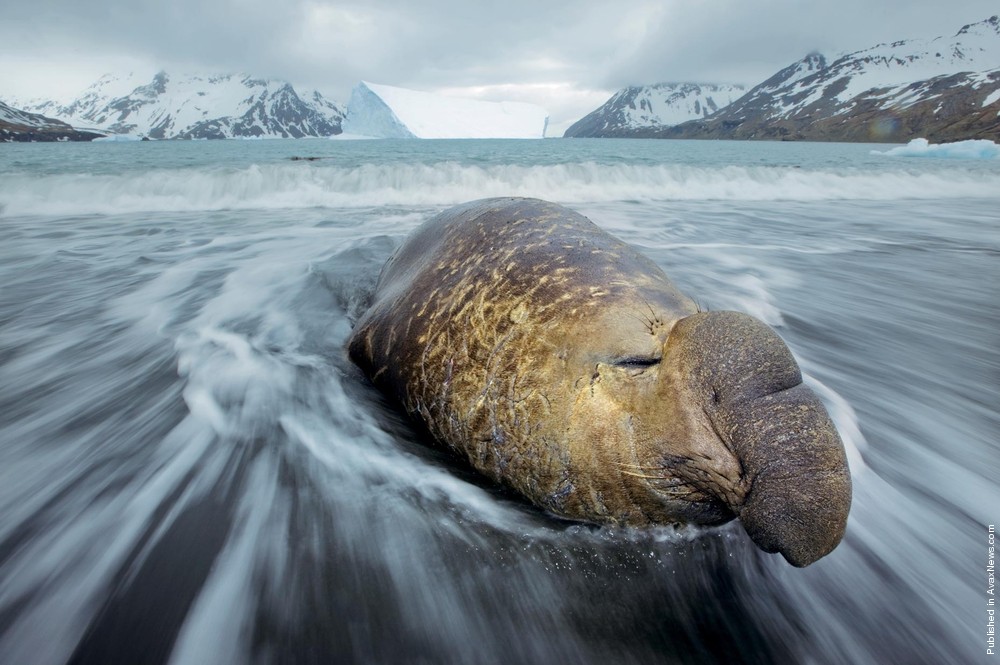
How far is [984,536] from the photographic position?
2.24 meters

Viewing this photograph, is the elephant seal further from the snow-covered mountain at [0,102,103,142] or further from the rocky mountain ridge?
the snow-covered mountain at [0,102,103,142]

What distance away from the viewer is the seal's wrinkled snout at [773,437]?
4.96 ft

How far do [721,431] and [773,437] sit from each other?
0.16 m

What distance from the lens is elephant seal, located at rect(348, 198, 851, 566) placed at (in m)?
1.57

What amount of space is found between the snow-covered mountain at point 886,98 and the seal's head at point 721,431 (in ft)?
292

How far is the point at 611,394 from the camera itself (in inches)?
73.9

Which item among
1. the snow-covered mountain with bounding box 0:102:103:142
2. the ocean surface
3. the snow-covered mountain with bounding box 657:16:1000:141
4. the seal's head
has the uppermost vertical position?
the snow-covered mountain with bounding box 657:16:1000:141

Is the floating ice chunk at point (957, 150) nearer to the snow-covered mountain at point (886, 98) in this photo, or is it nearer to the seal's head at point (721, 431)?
the snow-covered mountain at point (886, 98)

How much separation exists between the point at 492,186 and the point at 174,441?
43.2 feet

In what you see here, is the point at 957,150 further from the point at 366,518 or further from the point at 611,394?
the point at 366,518

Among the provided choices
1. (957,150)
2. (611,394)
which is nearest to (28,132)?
(611,394)

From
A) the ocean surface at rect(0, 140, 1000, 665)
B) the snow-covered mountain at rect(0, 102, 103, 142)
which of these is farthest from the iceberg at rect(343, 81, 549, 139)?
the ocean surface at rect(0, 140, 1000, 665)

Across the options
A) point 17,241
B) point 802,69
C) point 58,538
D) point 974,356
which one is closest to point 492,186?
point 17,241

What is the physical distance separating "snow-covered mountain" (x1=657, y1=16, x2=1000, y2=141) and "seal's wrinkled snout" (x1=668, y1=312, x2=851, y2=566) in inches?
3509
